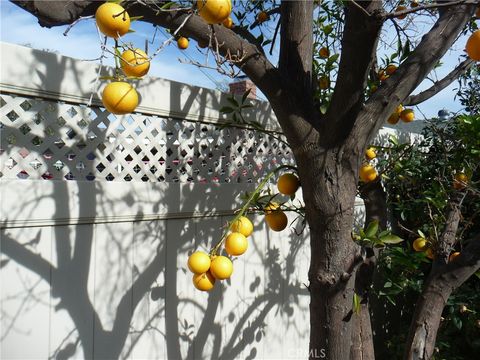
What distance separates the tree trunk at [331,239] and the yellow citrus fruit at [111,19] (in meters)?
0.65

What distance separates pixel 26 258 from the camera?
1.39m

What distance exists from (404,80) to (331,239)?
0.53m

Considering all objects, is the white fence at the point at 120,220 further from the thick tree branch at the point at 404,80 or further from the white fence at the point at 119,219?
the thick tree branch at the point at 404,80

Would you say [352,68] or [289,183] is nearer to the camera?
[352,68]

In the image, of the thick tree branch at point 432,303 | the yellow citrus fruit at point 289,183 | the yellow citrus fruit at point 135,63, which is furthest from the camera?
the thick tree branch at point 432,303

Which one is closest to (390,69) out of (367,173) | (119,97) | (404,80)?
(367,173)

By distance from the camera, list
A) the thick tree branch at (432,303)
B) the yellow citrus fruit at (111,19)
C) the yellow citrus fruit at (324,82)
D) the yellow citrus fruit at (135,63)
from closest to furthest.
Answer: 1. the yellow citrus fruit at (111,19)
2. the yellow citrus fruit at (135,63)
3. the thick tree branch at (432,303)
4. the yellow citrus fruit at (324,82)

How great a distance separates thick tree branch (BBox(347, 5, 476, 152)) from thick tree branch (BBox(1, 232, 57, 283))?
1062mm

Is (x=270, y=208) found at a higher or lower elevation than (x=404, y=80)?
lower

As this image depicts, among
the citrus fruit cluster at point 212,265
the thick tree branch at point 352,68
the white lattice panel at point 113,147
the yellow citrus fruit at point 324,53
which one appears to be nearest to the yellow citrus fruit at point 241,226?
the citrus fruit cluster at point 212,265

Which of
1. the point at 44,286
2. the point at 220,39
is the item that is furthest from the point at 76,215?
the point at 220,39

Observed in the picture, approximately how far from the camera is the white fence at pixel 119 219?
1394 millimetres

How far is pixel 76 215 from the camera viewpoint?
1506mm

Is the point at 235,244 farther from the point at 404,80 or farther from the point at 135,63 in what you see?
the point at 404,80
